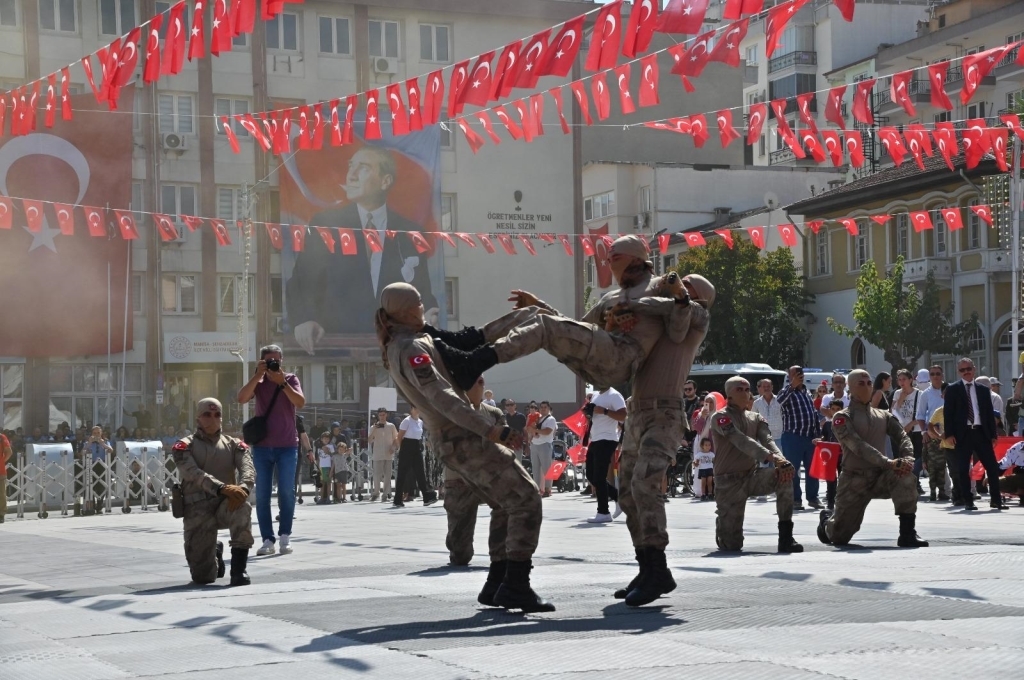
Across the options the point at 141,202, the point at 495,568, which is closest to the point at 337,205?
the point at 141,202

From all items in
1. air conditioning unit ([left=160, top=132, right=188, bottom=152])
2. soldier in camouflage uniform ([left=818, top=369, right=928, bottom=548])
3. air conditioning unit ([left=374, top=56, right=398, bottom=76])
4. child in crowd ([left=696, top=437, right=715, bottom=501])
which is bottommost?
child in crowd ([left=696, top=437, right=715, bottom=501])

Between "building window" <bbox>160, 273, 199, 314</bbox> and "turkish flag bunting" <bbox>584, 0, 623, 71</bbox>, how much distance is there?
39.1 metres

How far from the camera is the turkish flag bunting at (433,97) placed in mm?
16250

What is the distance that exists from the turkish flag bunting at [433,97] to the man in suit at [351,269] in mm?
35005

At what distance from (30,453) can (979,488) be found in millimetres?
15717

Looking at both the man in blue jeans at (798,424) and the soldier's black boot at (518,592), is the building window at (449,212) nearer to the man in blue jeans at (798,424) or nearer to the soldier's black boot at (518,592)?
the man in blue jeans at (798,424)

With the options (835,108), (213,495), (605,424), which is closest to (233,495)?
(213,495)

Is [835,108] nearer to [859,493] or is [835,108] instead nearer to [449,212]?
[859,493]

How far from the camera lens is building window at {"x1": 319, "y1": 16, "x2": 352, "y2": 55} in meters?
52.9

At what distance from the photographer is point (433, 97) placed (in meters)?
16.3

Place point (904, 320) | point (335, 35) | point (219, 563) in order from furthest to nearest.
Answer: point (335, 35)
point (904, 320)
point (219, 563)

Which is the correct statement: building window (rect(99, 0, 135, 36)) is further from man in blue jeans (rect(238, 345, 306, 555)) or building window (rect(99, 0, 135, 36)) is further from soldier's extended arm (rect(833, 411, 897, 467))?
soldier's extended arm (rect(833, 411, 897, 467))

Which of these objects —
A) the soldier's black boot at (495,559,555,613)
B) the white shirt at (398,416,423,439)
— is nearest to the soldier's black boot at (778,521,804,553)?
the soldier's black boot at (495,559,555,613)

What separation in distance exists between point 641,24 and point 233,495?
221 inches
